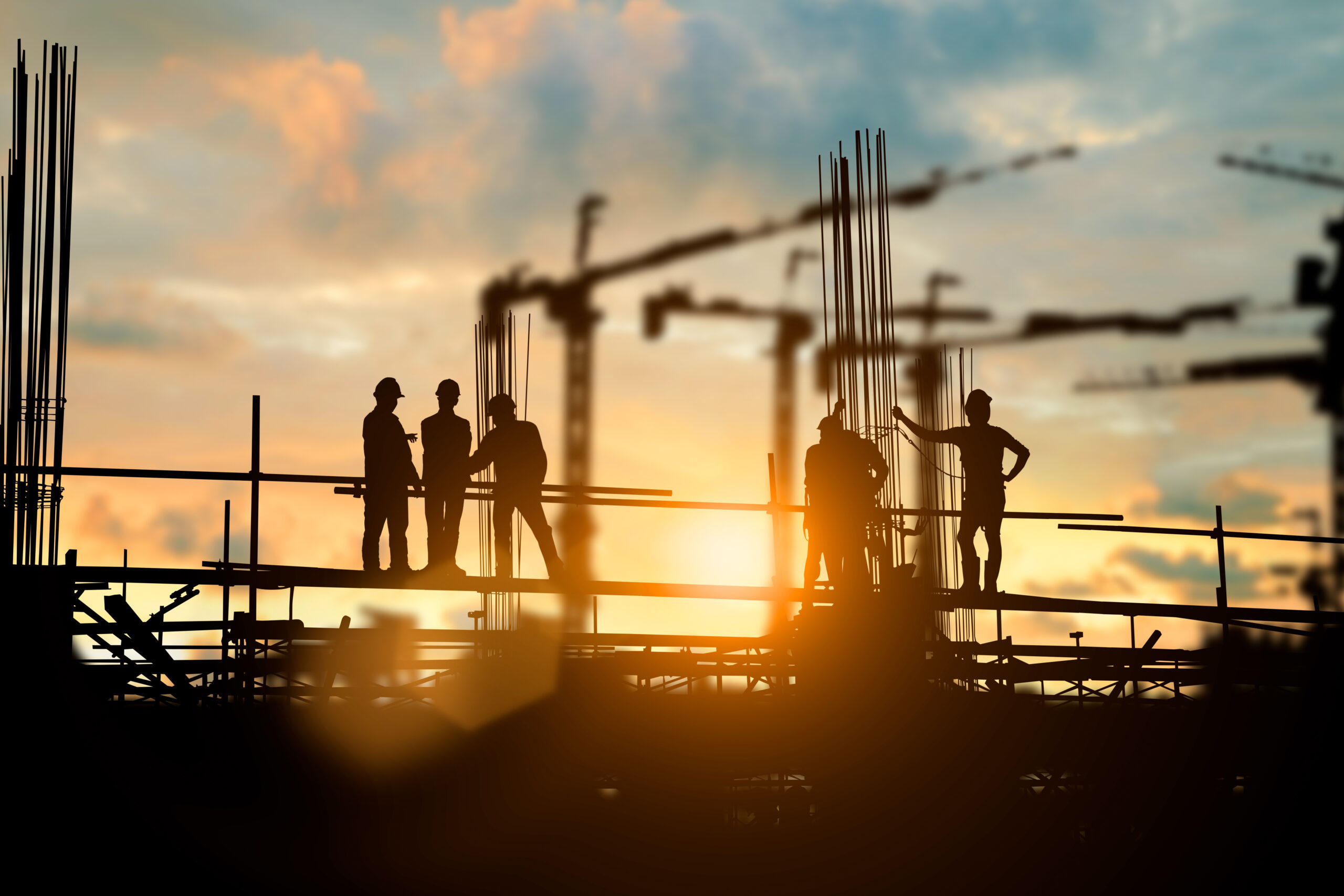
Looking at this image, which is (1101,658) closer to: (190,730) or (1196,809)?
(1196,809)

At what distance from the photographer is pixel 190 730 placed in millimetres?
12062

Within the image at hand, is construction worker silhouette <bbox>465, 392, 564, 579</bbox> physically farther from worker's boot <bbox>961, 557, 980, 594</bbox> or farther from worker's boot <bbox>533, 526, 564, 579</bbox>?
worker's boot <bbox>961, 557, 980, 594</bbox>

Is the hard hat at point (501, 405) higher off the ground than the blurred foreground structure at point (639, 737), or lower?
higher

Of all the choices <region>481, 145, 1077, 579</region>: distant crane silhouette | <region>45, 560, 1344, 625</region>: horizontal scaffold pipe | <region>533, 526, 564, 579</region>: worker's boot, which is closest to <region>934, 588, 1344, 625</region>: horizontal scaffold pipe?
<region>45, 560, 1344, 625</region>: horizontal scaffold pipe

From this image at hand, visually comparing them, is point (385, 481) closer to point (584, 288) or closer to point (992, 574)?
point (992, 574)

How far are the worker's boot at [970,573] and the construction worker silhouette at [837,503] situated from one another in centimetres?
86

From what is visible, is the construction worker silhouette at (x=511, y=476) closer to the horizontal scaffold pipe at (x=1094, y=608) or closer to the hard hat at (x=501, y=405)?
the hard hat at (x=501, y=405)

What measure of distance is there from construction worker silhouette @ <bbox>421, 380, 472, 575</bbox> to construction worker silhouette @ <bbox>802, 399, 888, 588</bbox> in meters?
3.19

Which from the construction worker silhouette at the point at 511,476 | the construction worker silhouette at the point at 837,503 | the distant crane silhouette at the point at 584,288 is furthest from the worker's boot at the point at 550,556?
the distant crane silhouette at the point at 584,288

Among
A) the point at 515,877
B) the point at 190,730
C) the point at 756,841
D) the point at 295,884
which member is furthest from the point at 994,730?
the point at 190,730

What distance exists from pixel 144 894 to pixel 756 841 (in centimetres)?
512

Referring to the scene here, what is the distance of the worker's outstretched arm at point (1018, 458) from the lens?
13227 millimetres

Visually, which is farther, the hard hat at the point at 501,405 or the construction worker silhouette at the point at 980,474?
the construction worker silhouette at the point at 980,474

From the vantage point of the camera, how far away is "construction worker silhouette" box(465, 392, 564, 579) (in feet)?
40.5
